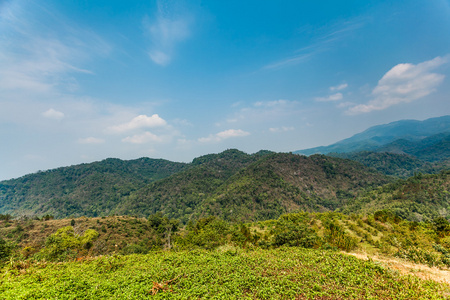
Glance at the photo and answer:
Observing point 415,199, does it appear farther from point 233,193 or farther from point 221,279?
point 221,279

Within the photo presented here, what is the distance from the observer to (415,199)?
265 ft

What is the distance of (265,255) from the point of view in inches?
504

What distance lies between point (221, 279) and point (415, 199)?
4391 inches

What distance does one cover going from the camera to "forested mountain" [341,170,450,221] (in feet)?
229

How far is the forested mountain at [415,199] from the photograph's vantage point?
6981 cm

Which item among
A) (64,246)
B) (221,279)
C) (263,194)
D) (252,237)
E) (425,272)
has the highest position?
(221,279)

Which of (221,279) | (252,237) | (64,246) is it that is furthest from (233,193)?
(221,279)

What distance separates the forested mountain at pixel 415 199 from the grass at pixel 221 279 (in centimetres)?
8060

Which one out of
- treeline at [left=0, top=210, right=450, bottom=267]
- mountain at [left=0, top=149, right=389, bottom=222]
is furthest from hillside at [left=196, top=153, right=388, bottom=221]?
treeline at [left=0, top=210, right=450, bottom=267]

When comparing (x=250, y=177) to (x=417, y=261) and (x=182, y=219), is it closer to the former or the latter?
(x=182, y=219)

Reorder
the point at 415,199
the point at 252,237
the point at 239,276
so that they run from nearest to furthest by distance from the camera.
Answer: the point at 239,276
the point at 252,237
the point at 415,199

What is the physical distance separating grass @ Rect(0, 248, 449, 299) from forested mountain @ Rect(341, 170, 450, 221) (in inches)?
3173

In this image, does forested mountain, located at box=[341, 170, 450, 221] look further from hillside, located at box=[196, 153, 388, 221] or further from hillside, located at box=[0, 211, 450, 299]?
hillside, located at box=[0, 211, 450, 299]

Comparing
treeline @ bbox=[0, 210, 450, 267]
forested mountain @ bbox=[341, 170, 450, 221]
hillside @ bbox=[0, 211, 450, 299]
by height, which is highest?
hillside @ bbox=[0, 211, 450, 299]
